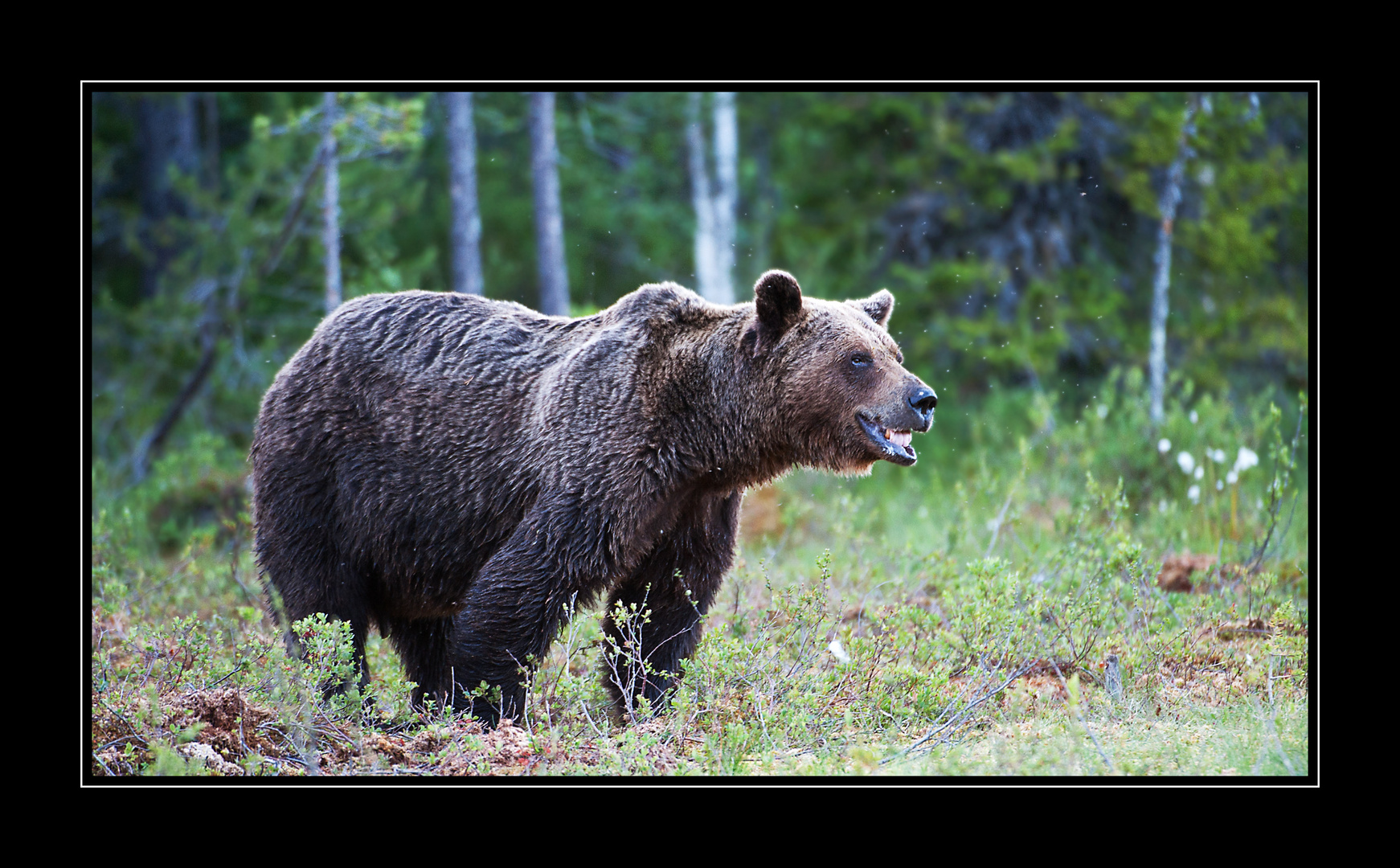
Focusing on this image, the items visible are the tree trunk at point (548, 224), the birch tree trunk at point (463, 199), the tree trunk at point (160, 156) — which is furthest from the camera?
the tree trunk at point (160, 156)

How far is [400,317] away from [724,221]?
13069 millimetres

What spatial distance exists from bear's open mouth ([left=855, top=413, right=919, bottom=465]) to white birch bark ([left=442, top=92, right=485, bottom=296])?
6.98 m

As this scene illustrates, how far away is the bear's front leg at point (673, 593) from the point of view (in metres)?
5.95

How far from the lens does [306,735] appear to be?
17.4ft

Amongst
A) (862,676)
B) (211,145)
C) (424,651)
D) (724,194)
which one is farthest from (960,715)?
(724,194)

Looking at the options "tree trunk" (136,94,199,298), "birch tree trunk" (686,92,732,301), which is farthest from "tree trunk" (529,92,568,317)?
"birch tree trunk" (686,92,732,301)

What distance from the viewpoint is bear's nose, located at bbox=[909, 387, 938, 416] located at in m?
5.45

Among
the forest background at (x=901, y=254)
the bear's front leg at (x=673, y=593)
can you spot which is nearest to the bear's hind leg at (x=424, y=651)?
the bear's front leg at (x=673, y=593)

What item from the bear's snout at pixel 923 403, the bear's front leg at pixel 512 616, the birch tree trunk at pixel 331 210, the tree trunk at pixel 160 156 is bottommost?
the bear's front leg at pixel 512 616

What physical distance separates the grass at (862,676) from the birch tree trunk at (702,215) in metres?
10.1

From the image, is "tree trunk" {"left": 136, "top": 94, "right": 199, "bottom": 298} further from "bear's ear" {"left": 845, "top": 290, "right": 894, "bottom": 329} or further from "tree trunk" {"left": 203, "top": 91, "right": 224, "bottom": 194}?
"bear's ear" {"left": 845, "top": 290, "right": 894, "bottom": 329}

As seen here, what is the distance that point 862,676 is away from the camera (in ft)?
19.9

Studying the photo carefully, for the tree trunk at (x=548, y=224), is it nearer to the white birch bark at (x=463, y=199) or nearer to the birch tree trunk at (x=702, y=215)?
the white birch bark at (x=463, y=199)

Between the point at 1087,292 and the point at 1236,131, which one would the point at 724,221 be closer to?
the point at 1087,292
